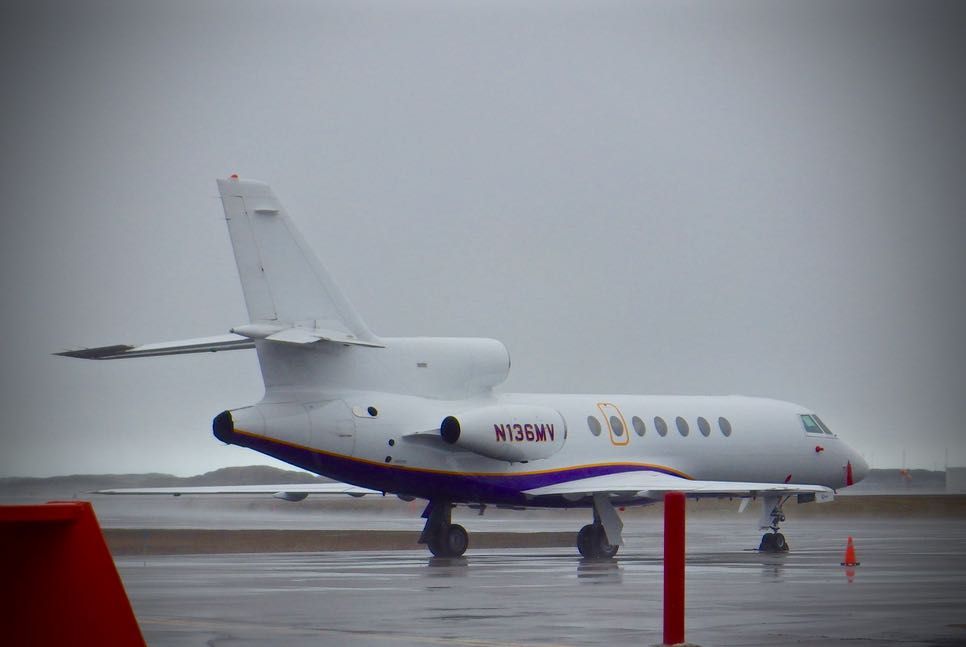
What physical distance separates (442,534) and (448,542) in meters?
0.21

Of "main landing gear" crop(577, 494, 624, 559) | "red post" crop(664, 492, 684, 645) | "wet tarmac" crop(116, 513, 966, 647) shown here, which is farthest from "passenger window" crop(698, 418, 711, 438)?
"red post" crop(664, 492, 684, 645)

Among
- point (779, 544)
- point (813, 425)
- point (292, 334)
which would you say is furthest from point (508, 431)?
point (813, 425)

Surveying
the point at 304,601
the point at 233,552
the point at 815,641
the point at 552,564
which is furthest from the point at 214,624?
the point at 233,552

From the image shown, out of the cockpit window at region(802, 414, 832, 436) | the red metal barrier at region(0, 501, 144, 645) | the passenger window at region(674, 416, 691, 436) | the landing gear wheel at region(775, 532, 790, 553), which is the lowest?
the landing gear wheel at region(775, 532, 790, 553)

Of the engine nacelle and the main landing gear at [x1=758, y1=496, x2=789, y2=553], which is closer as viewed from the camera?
the engine nacelle

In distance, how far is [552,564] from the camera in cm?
2491

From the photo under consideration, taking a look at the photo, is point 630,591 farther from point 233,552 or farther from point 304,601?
point 233,552

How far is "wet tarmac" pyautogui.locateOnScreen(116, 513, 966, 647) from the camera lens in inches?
468

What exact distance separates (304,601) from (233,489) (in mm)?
15788

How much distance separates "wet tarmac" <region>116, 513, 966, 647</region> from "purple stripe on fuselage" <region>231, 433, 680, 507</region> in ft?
4.04

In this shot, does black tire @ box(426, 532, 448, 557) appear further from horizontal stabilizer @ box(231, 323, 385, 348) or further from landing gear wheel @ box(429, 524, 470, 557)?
horizontal stabilizer @ box(231, 323, 385, 348)

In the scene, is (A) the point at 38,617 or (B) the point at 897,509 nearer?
(A) the point at 38,617

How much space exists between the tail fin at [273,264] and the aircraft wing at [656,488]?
5.79 metres

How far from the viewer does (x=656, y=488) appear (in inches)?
1081
